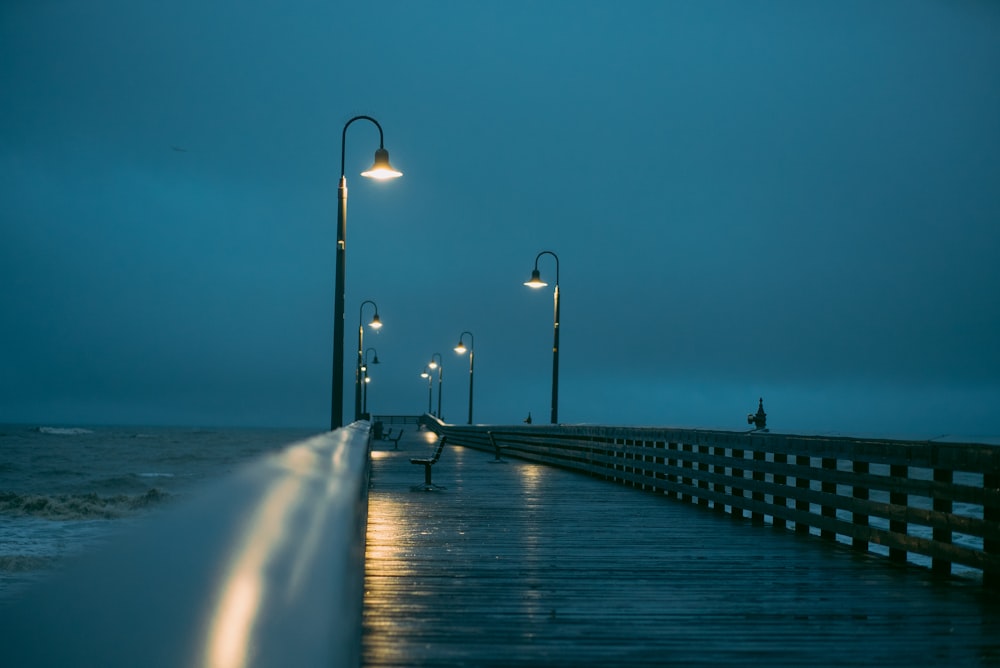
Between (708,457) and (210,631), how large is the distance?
1532 cm

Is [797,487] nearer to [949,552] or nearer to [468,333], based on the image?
[949,552]

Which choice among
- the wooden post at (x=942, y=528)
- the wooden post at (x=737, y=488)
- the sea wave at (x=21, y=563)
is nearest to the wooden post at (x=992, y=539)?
the wooden post at (x=942, y=528)

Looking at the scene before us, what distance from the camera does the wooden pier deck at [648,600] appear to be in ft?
21.0

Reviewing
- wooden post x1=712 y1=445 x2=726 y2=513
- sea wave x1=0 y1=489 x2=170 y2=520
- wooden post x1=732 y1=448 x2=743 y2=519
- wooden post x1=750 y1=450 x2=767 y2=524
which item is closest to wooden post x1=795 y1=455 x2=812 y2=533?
wooden post x1=750 y1=450 x2=767 y2=524

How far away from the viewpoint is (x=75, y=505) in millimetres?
72312

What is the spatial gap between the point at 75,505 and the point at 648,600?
238ft

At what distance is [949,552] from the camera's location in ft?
30.2

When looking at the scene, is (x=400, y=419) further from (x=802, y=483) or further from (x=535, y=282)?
(x=802, y=483)

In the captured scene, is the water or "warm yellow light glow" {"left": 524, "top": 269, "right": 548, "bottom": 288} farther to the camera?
the water

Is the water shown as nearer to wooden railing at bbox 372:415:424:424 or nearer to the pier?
the pier

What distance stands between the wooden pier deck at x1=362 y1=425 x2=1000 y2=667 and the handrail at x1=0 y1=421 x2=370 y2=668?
4.37 meters

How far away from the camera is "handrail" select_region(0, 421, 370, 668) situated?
99 centimetres

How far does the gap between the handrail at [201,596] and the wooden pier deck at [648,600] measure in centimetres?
437

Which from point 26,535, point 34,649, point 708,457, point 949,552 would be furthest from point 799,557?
point 26,535
